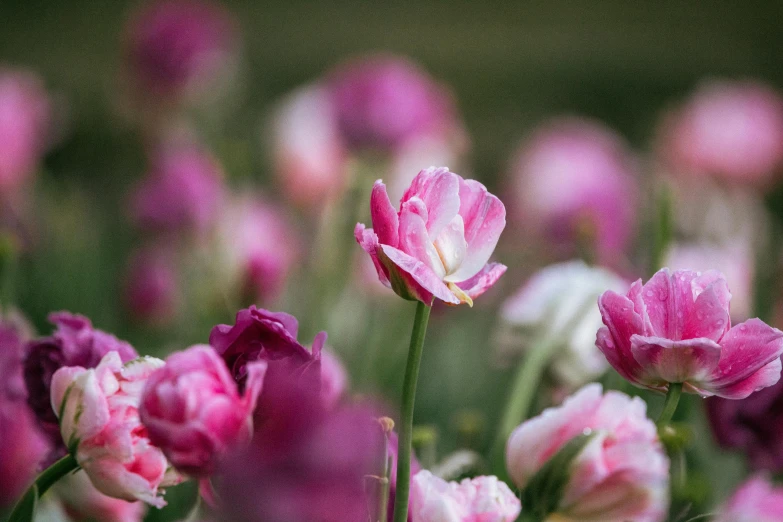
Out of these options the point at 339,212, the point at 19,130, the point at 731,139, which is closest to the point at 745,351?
the point at 339,212

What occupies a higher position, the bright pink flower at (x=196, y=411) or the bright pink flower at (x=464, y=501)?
the bright pink flower at (x=196, y=411)

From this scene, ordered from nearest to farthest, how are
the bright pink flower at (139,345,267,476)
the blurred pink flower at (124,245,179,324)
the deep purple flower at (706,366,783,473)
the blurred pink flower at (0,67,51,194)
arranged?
the bright pink flower at (139,345,267,476), the deep purple flower at (706,366,783,473), the blurred pink flower at (124,245,179,324), the blurred pink flower at (0,67,51,194)

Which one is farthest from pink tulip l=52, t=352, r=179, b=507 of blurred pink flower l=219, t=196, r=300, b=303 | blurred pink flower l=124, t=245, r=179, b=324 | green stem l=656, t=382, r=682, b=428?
blurred pink flower l=124, t=245, r=179, b=324

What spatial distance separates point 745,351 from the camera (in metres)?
0.19

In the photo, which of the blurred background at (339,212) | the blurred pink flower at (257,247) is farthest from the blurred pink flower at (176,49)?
the blurred pink flower at (257,247)

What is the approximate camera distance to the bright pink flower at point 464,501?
0.59 ft

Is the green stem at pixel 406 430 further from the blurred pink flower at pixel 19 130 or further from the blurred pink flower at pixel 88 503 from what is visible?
the blurred pink flower at pixel 19 130

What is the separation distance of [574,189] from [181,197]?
0.34 metres

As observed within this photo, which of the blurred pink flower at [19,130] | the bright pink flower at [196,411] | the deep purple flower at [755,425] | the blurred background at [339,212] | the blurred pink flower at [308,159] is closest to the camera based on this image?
the bright pink flower at [196,411]

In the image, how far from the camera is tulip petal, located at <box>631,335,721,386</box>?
0.59ft

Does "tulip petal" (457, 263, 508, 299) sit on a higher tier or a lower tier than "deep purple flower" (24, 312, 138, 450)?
higher

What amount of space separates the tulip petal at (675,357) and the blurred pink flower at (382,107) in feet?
1.59

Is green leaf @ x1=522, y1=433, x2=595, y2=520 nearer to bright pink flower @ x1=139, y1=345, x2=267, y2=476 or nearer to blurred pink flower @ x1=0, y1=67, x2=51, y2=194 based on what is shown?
bright pink flower @ x1=139, y1=345, x2=267, y2=476

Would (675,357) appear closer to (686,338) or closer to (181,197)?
(686,338)
